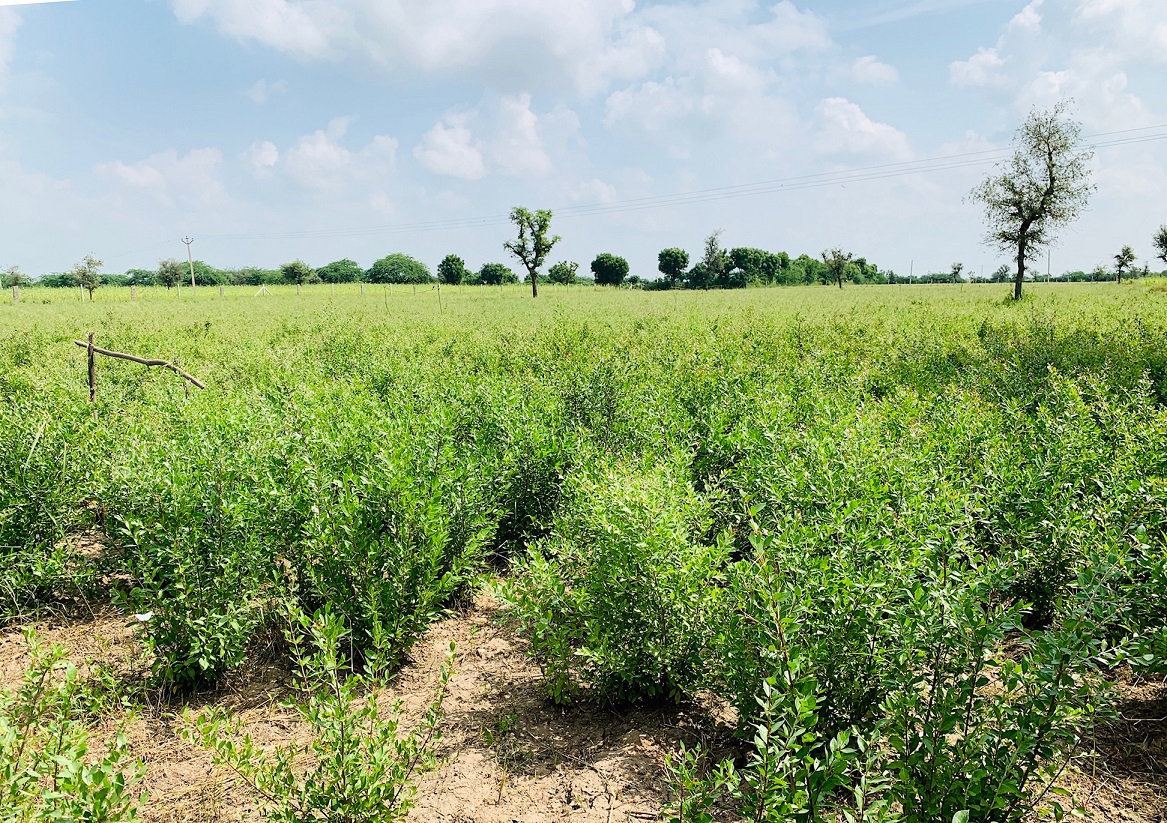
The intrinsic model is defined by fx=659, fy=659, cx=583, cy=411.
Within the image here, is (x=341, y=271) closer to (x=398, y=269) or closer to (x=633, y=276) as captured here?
(x=398, y=269)

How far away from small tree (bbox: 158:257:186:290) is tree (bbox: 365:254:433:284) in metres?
51.5

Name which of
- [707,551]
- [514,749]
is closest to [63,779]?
[514,749]

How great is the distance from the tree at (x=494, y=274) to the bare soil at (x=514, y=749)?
10795 cm

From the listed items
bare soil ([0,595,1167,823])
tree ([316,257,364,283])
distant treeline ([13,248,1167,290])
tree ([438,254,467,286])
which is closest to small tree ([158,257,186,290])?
distant treeline ([13,248,1167,290])

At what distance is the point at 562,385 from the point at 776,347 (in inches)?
223

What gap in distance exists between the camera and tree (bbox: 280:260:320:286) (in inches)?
3371

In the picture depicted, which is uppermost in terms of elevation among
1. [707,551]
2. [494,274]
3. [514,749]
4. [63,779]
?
[494,274]

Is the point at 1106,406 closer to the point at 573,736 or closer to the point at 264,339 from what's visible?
the point at 573,736

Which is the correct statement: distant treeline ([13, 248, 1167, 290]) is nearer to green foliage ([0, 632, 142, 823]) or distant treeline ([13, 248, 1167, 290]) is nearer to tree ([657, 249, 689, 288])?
tree ([657, 249, 689, 288])

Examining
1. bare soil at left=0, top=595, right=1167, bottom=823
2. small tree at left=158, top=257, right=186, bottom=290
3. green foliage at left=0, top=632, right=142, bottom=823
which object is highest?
small tree at left=158, top=257, right=186, bottom=290

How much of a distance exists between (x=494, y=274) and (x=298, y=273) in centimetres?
3488

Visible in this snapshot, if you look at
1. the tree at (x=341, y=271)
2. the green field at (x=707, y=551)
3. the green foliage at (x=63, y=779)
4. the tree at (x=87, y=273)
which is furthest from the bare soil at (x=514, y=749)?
the tree at (x=341, y=271)

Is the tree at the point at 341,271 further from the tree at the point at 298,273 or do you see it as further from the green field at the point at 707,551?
the green field at the point at 707,551

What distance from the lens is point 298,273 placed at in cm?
8588
